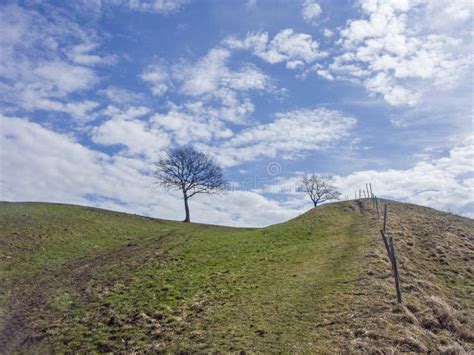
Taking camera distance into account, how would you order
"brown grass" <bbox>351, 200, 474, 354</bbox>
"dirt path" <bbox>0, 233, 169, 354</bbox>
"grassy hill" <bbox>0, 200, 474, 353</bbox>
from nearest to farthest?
"brown grass" <bbox>351, 200, 474, 354</bbox>
"grassy hill" <bbox>0, 200, 474, 353</bbox>
"dirt path" <bbox>0, 233, 169, 354</bbox>

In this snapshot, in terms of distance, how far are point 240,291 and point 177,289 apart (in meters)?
3.66

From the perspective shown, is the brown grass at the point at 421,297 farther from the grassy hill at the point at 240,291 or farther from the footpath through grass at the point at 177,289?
the footpath through grass at the point at 177,289

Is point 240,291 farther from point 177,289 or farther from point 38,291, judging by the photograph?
point 38,291

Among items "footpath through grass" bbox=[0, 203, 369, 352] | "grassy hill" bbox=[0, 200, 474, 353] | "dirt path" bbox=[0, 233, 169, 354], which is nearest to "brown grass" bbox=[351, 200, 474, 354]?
"grassy hill" bbox=[0, 200, 474, 353]

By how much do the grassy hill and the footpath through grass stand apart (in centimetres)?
8

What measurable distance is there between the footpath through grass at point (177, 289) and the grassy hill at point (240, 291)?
8 cm

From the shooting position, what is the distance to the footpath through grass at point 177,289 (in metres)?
15.2

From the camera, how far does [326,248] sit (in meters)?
29.1

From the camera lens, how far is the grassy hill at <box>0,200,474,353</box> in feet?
48.3

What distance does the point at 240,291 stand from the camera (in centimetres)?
2045

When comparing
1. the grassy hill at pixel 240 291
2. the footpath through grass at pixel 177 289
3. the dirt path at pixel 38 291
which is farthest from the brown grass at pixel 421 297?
the dirt path at pixel 38 291

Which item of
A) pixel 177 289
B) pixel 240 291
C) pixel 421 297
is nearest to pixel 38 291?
pixel 177 289

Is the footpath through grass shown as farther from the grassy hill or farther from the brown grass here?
the brown grass

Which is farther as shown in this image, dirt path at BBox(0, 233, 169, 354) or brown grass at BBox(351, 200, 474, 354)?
dirt path at BBox(0, 233, 169, 354)
